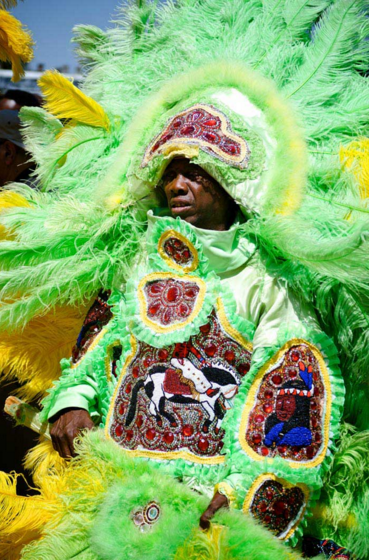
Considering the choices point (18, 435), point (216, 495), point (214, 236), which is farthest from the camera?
point (18, 435)

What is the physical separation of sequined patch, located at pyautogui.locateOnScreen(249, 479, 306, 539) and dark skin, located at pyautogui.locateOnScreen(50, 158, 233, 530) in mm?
553

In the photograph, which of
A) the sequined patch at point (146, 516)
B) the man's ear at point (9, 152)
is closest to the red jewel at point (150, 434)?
the sequined patch at point (146, 516)

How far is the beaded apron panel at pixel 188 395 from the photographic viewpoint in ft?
6.25

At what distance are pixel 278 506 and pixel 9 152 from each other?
2.20 m

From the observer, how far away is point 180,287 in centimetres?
203

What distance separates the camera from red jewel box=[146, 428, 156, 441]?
1.94 m

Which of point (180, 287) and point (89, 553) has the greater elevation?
point (180, 287)

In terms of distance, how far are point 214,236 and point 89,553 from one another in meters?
0.85

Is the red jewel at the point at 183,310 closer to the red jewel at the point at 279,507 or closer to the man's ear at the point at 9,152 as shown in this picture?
the red jewel at the point at 279,507

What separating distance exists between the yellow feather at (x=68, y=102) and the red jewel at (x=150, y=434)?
104 cm

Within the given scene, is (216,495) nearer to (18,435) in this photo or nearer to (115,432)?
(115,432)

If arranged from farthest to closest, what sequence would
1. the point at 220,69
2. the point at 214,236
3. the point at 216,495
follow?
1. the point at 220,69
2. the point at 214,236
3. the point at 216,495

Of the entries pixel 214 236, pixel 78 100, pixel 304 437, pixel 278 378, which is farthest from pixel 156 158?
pixel 304 437

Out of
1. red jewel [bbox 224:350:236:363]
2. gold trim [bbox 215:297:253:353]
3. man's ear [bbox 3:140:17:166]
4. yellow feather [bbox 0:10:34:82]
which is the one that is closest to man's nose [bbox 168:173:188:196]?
gold trim [bbox 215:297:253:353]
